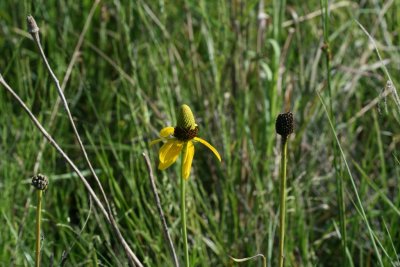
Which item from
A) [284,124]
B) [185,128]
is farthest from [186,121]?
[284,124]

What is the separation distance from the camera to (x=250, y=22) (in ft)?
8.76

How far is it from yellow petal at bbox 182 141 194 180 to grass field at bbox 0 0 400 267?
21.4 inches

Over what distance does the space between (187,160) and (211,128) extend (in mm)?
1160

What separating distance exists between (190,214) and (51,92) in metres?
0.63

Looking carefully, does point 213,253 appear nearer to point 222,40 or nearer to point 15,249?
A: point 15,249

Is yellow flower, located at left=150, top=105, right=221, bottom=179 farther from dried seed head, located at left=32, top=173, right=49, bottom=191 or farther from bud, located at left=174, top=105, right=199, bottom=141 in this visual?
dried seed head, located at left=32, top=173, right=49, bottom=191

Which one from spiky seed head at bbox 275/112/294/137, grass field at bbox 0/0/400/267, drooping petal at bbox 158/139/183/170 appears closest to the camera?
spiky seed head at bbox 275/112/294/137

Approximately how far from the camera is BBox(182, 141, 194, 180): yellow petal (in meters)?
1.18

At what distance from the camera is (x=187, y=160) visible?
1.23 metres

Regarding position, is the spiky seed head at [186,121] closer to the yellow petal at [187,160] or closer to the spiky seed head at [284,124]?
the yellow petal at [187,160]

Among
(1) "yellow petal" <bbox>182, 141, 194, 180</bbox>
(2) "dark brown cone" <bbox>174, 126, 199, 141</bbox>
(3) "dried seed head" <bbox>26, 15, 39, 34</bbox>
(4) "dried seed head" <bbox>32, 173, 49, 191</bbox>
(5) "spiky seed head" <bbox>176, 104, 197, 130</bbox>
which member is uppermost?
(3) "dried seed head" <bbox>26, 15, 39, 34</bbox>

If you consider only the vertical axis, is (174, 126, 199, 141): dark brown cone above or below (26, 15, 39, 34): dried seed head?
below

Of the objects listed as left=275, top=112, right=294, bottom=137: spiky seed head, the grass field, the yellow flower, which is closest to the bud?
the yellow flower

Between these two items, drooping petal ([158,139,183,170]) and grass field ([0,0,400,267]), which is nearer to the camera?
drooping petal ([158,139,183,170])
